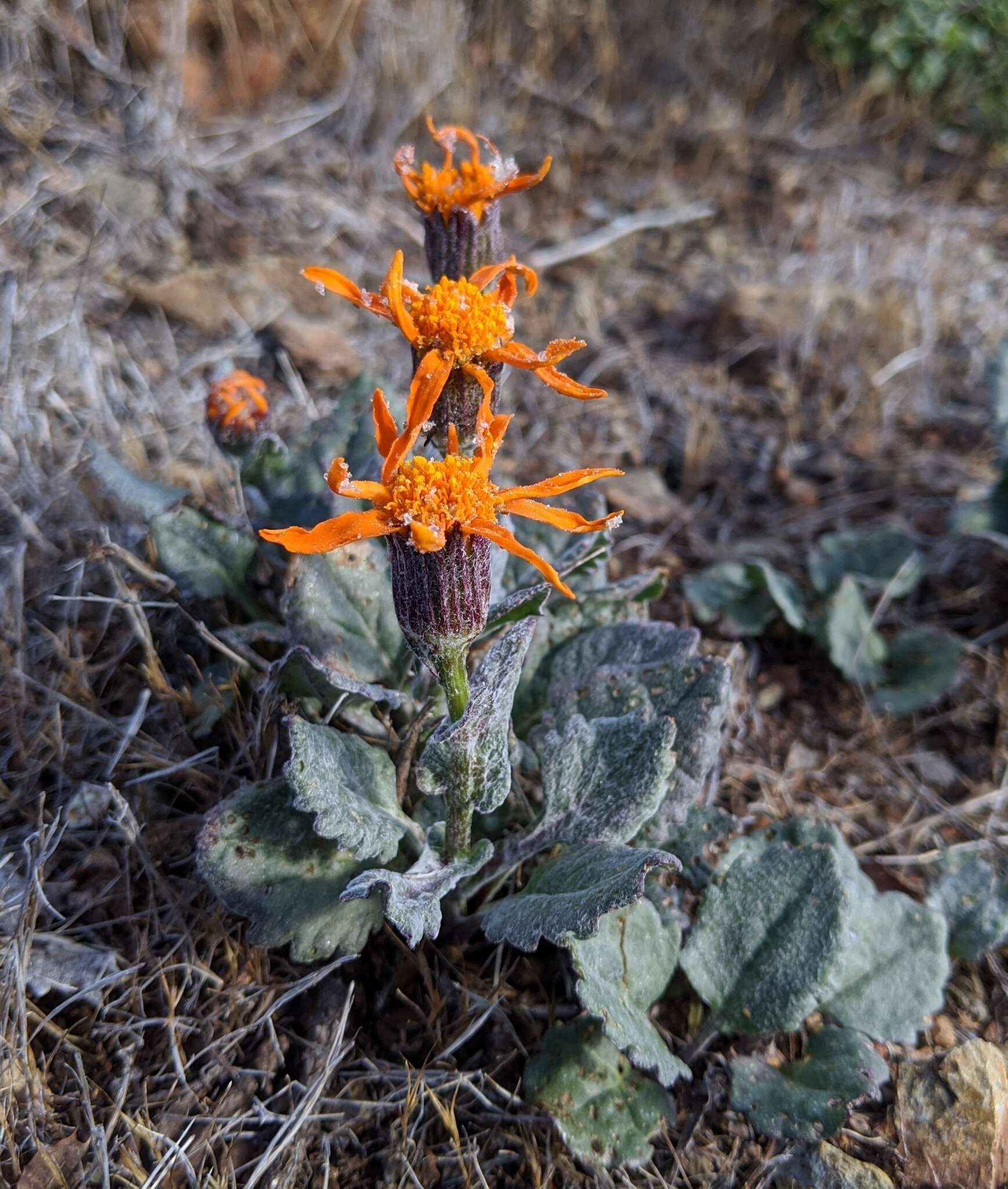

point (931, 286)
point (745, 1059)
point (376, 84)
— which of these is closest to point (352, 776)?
point (745, 1059)

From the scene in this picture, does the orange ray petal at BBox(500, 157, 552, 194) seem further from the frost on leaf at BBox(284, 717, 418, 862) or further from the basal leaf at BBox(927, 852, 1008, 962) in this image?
the basal leaf at BBox(927, 852, 1008, 962)

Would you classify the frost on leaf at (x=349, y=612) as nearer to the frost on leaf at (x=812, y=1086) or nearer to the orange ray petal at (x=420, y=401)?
the orange ray petal at (x=420, y=401)

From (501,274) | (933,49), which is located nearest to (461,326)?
(501,274)

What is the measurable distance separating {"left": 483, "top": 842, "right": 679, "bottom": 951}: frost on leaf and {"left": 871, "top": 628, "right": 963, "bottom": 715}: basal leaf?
4.72 feet

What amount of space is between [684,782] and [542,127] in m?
4.40

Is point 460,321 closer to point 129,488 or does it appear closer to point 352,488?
point 352,488

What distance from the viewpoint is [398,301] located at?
66.7 inches

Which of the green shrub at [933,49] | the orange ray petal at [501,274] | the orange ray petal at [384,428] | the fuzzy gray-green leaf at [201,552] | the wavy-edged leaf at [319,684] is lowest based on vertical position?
the wavy-edged leaf at [319,684]

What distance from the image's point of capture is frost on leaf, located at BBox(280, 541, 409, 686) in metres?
2.00

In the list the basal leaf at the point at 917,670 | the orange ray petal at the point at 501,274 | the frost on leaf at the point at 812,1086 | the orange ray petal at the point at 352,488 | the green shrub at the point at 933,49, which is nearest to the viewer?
the orange ray petal at the point at 352,488

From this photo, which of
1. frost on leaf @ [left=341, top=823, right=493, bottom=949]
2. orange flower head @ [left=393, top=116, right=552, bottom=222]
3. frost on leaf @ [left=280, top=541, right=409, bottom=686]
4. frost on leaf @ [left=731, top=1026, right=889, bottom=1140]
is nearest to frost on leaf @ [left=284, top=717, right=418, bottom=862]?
frost on leaf @ [left=341, top=823, right=493, bottom=949]

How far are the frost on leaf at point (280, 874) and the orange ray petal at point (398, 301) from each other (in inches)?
37.0

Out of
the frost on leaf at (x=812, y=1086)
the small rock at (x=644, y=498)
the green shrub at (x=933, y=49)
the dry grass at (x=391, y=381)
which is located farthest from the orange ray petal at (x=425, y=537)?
the green shrub at (x=933, y=49)

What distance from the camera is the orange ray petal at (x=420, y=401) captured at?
1.53 m
